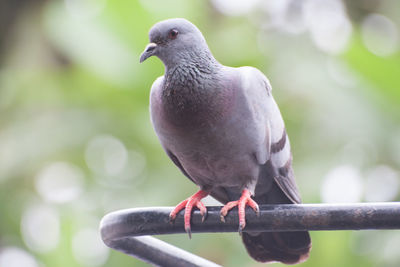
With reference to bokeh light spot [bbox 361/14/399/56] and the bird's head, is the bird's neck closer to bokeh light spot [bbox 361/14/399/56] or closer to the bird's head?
the bird's head

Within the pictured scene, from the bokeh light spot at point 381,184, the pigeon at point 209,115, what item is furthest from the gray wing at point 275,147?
the bokeh light spot at point 381,184

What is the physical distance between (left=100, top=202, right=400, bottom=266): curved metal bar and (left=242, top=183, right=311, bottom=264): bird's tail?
757 millimetres

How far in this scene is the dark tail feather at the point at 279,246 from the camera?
2.66 m

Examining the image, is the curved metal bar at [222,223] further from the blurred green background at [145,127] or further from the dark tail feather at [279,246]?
the blurred green background at [145,127]

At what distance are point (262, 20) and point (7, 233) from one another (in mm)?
2500

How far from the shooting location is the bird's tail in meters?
2.66

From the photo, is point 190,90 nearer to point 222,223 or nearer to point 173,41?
point 173,41

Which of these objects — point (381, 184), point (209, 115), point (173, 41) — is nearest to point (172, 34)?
point (173, 41)

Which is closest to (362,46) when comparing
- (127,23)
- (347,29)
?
(347,29)

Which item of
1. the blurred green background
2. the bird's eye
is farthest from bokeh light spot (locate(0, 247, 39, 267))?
the bird's eye

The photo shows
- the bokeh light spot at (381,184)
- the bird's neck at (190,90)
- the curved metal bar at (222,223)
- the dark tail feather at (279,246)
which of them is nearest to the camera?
the curved metal bar at (222,223)

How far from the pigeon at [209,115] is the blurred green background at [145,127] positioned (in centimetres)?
129

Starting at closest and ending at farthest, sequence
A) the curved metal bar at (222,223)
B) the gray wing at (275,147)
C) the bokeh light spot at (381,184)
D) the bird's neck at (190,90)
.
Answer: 1. the curved metal bar at (222,223)
2. the bird's neck at (190,90)
3. the gray wing at (275,147)
4. the bokeh light spot at (381,184)

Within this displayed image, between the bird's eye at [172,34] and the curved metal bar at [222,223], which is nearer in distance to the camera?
the curved metal bar at [222,223]
